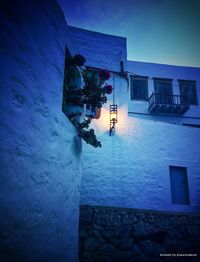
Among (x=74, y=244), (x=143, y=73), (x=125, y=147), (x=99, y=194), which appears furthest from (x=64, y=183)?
(x=143, y=73)

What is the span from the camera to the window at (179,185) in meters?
9.63

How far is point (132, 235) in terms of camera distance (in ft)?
19.0

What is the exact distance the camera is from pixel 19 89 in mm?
2221

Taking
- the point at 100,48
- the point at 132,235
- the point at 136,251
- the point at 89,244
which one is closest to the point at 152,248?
the point at 136,251

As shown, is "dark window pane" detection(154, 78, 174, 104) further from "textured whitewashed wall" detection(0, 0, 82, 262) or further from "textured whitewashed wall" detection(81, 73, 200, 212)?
"textured whitewashed wall" detection(0, 0, 82, 262)

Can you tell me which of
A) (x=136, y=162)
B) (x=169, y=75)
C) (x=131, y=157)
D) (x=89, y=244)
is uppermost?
(x=169, y=75)

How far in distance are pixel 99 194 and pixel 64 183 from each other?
5.76 metres

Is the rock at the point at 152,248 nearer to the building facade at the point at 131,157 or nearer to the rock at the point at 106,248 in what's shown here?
the rock at the point at 106,248

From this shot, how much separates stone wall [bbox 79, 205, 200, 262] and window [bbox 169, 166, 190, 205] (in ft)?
11.1

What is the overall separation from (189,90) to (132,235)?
1252 cm

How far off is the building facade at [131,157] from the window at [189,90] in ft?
17.0

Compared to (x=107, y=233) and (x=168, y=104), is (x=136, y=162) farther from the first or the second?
(x=168, y=104)

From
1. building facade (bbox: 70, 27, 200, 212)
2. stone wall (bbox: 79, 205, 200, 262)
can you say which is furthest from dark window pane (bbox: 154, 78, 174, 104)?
stone wall (bbox: 79, 205, 200, 262)

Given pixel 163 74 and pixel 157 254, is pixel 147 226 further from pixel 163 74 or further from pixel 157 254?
pixel 163 74
